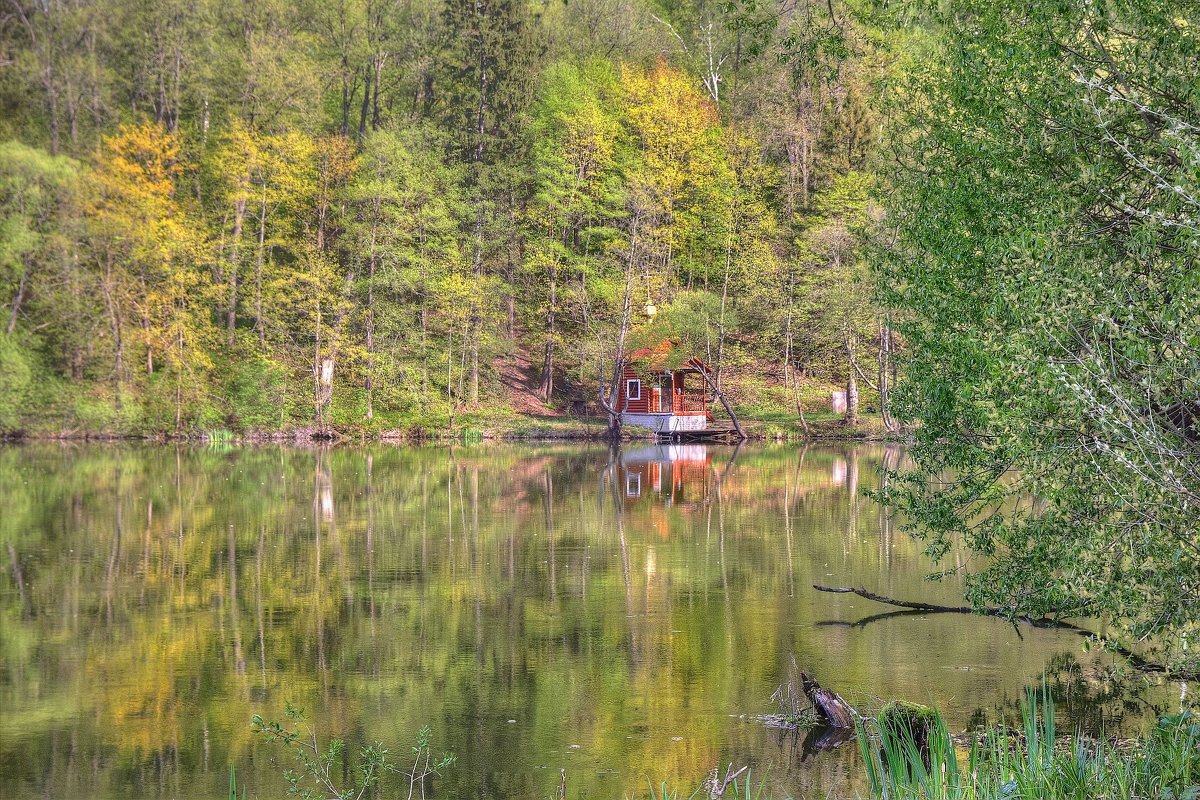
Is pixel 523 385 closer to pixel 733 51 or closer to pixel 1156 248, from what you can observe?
pixel 733 51

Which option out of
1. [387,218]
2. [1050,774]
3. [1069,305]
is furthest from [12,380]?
[1050,774]

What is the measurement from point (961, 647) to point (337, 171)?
50.0 m

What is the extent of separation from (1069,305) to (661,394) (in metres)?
51.0

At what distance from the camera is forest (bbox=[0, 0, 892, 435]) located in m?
54.4

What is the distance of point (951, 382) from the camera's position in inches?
531

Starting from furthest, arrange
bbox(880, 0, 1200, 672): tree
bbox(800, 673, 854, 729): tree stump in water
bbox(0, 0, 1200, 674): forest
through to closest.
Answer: bbox(0, 0, 1200, 674): forest → bbox(800, 673, 854, 729): tree stump in water → bbox(880, 0, 1200, 672): tree

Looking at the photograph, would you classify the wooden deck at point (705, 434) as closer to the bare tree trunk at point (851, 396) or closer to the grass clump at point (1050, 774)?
the bare tree trunk at point (851, 396)

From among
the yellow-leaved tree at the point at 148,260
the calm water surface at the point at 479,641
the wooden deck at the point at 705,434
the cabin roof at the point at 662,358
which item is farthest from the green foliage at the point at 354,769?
the wooden deck at the point at 705,434

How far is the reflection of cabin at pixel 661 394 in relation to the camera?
58094 millimetres

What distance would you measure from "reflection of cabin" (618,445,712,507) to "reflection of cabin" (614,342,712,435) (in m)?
5.55

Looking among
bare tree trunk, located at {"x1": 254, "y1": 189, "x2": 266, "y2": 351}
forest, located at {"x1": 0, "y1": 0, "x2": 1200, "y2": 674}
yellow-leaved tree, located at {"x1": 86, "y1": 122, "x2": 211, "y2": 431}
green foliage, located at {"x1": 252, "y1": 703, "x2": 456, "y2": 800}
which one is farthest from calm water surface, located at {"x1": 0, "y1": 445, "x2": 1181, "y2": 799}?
bare tree trunk, located at {"x1": 254, "y1": 189, "x2": 266, "y2": 351}

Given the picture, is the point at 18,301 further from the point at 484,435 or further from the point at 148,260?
the point at 484,435

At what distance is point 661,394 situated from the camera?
59.7 m

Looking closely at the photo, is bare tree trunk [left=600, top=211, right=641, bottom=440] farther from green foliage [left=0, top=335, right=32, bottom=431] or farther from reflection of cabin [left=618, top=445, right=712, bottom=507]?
green foliage [left=0, top=335, right=32, bottom=431]
